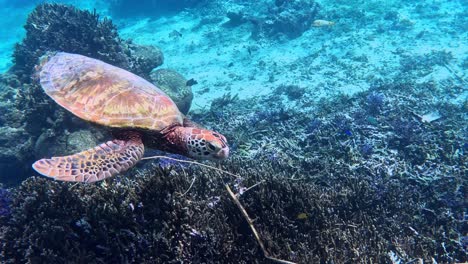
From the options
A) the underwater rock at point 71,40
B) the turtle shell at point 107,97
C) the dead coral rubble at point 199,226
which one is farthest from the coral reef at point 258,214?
the underwater rock at point 71,40

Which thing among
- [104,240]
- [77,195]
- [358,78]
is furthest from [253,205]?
[358,78]

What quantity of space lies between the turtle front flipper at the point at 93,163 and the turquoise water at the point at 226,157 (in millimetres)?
23

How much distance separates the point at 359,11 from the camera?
18.0m

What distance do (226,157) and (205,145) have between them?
1.04ft

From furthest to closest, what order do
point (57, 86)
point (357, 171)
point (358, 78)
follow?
1. point (358, 78)
2. point (357, 171)
3. point (57, 86)

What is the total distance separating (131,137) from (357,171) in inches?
167

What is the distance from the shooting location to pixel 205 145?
3.63 metres

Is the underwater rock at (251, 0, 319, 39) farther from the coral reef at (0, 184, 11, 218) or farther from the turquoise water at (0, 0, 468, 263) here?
the coral reef at (0, 184, 11, 218)

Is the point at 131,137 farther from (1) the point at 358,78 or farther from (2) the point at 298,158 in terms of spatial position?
(1) the point at 358,78

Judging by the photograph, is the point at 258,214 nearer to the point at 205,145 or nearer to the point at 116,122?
the point at 205,145

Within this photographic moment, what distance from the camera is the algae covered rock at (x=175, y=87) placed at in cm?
838

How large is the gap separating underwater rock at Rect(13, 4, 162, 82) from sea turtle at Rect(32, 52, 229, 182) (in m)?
3.55

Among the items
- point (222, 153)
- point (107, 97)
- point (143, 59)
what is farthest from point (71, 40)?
point (222, 153)

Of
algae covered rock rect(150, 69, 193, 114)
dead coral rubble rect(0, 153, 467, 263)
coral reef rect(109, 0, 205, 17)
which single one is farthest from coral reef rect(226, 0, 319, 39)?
dead coral rubble rect(0, 153, 467, 263)
